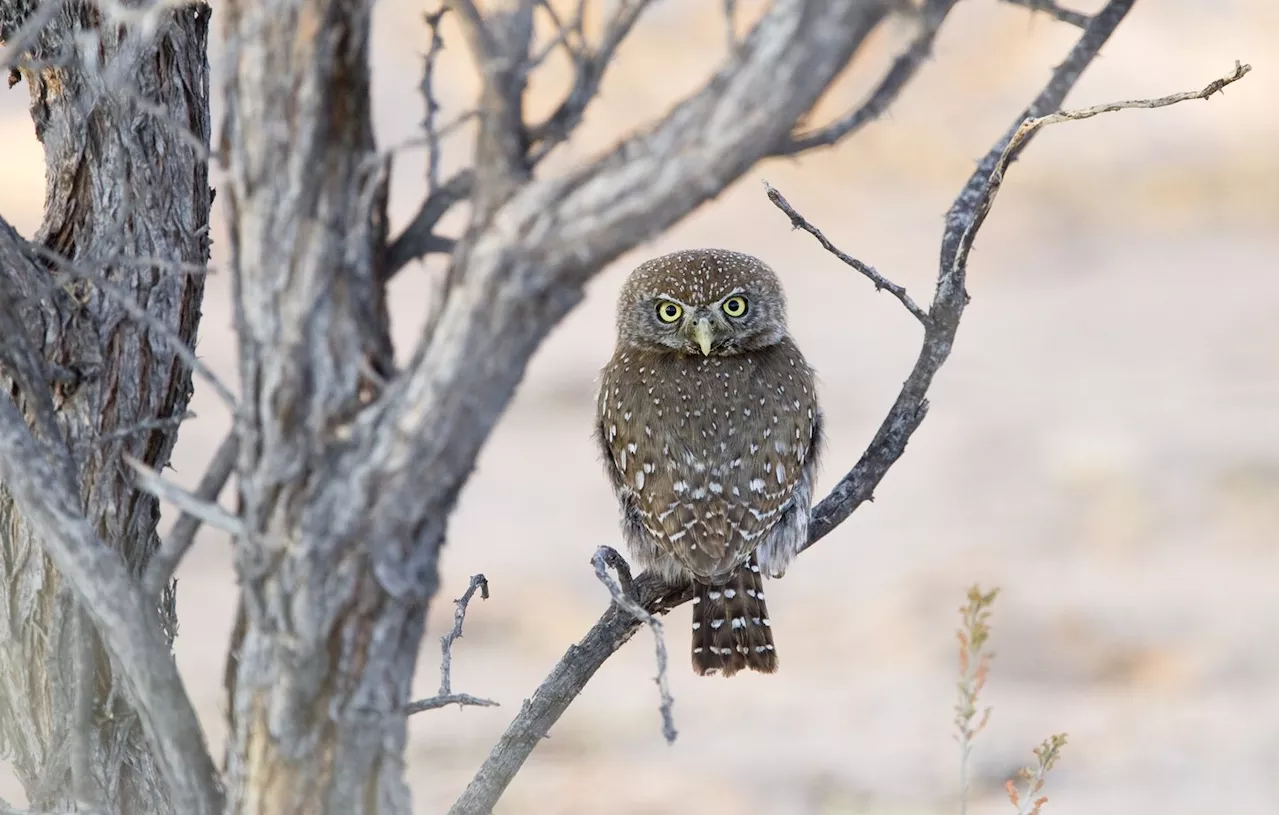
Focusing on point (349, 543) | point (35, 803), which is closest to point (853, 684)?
point (35, 803)

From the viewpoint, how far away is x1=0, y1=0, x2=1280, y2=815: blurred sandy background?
8242 millimetres

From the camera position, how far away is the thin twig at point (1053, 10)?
2415 mm

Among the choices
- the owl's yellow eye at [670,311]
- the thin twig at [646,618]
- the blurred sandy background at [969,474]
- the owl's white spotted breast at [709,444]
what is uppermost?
the blurred sandy background at [969,474]

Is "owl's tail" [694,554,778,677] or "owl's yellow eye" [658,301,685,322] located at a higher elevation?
"owl's yellow eye" [658,301,685,322]

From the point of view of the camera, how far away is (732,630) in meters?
4.26

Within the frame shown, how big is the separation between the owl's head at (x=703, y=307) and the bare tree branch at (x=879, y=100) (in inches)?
102

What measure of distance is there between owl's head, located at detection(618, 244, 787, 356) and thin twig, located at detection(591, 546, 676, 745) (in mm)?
1094

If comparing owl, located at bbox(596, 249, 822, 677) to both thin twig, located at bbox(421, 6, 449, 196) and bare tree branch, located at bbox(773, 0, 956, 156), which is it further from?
bare tree branch, located at bbox(773, 0, 956, 156)

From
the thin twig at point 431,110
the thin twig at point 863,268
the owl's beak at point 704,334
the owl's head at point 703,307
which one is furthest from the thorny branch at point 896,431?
the thin twig at point 431,110

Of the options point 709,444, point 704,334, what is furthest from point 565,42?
point 704,334

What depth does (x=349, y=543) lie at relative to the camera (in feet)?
6.83

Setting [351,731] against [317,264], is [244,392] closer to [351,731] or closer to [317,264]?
[317,264]

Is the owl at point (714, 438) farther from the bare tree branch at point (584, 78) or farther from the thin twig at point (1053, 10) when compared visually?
the bare tree branch at point (584, 78)

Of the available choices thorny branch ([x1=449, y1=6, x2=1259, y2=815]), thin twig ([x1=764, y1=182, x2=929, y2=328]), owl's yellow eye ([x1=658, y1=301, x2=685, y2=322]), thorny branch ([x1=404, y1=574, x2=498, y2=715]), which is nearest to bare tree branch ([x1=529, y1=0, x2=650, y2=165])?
thorny branch ([x1=404, y1=574, x2=498, y2=715])
